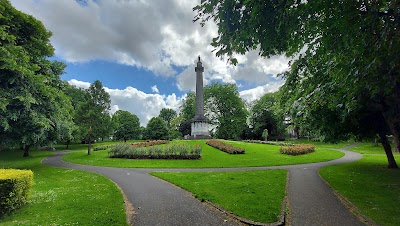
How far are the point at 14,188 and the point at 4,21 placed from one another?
15527mm

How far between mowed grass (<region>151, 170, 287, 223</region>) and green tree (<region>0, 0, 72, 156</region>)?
988cm

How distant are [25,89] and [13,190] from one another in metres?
11.8

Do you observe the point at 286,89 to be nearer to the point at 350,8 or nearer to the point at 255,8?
the point at 350,8

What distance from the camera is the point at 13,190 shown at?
8.38 meters

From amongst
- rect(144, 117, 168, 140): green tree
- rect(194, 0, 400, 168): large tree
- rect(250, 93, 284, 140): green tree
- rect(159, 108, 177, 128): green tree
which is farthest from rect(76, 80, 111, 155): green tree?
rect(159, 108, 177, 128): green tree

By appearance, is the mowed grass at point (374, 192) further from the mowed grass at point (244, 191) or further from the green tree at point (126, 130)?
the green tree at point (126, 130)

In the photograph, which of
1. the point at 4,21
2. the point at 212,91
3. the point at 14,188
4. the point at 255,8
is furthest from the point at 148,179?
the point at 212,91

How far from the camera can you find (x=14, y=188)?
8.45 meters

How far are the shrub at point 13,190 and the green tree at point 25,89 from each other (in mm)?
8377

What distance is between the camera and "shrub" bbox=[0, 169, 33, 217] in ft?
26.5

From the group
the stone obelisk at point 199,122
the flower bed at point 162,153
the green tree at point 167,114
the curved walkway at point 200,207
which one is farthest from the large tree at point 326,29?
the green tree at point 167,114

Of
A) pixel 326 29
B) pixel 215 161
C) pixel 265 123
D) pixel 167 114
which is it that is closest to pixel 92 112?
pixel 215 161

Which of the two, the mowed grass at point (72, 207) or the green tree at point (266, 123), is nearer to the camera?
the mowed grass at point (72, 207)

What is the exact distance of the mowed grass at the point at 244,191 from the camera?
26.7ft
